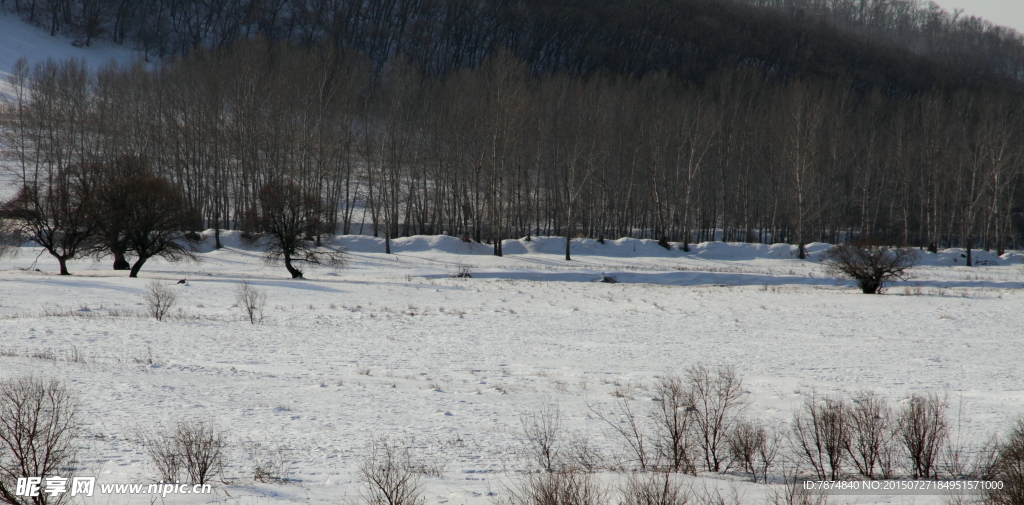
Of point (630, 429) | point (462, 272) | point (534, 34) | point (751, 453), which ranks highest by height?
point (534, 34)

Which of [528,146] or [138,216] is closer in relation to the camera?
[138,216]

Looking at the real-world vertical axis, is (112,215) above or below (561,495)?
above

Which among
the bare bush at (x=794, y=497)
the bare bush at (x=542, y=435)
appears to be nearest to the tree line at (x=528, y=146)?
the bare bush at (x=542, y=435)

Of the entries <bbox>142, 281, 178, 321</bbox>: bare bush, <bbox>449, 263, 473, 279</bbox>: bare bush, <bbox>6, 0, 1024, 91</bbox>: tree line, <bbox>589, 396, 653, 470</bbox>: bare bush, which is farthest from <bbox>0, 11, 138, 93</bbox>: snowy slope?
<bbox>589, 396, 653, 470</bbox>: bare bush

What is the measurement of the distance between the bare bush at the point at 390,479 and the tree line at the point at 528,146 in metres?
36.3

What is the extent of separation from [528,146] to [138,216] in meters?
31.9

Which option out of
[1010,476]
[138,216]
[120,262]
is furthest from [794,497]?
[120,262]

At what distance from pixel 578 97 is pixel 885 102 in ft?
137

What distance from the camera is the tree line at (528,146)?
161ft

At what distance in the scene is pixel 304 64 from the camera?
50.7 meters

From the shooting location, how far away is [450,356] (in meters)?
14.6

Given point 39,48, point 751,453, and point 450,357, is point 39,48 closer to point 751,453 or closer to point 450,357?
point 450,357

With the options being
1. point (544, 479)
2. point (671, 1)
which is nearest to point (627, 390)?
point (544, 479)

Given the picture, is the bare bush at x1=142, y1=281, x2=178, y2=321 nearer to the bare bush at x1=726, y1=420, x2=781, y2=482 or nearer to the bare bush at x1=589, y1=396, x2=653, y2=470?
the bare bush at x1=589, y1=396, x2=653, y2=470
